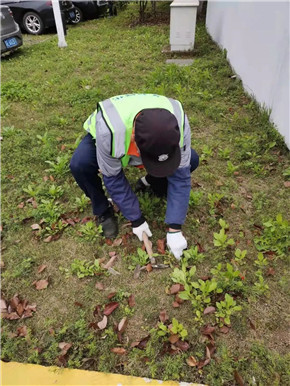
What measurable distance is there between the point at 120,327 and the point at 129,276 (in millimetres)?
384

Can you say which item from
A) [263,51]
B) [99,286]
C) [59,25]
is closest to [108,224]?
[99,286]

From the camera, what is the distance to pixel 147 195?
2.64 m

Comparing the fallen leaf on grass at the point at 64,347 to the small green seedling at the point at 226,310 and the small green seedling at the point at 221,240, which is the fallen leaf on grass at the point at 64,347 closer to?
the small green seedling at the point at 226,310

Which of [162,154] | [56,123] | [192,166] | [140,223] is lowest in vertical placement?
[56,123]

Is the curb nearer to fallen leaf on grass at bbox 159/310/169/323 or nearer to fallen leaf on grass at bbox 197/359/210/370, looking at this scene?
fallen leaf on grass at bbox 197/359/210/370

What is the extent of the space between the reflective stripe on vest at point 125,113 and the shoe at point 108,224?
74 cm

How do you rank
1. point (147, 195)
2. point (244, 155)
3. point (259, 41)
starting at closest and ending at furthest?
point (147, 195)
point (244, 155)
point (259, 41)

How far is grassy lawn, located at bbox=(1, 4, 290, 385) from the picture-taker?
1.79 metres

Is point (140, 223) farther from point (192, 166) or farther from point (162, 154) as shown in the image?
point (162, 154)

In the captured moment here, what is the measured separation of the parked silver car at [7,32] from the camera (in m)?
6.20

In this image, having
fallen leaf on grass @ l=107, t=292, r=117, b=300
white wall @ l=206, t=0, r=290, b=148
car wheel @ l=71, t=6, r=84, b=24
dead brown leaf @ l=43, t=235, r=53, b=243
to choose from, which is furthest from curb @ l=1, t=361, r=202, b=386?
car wheel @ l=71, t=6, r=84, b=24

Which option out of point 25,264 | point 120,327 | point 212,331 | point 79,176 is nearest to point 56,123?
point 79,176

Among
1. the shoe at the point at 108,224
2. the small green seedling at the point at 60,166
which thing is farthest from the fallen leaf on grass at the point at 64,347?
the small green seedling at the point at 60,166

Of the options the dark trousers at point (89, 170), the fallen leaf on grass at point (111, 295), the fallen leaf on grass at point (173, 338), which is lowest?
the fallen leaf on grass at point (111, 295)
